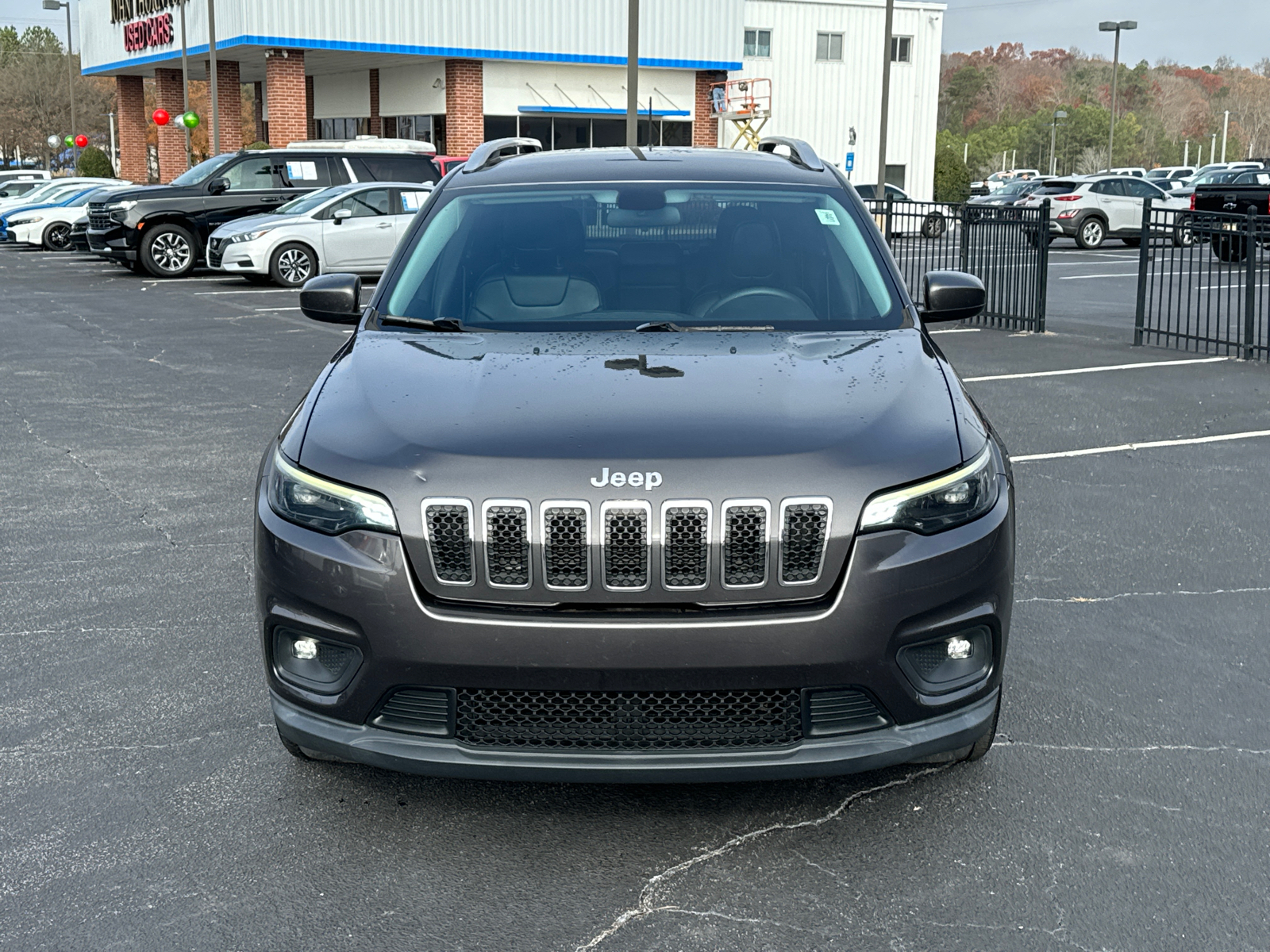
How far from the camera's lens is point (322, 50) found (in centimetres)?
3869

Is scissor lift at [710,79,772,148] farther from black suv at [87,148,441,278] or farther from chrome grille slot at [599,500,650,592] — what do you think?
chrome grille slot at [599,500,650,592]

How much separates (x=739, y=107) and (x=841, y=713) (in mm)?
40382

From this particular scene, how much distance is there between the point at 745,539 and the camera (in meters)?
3.23

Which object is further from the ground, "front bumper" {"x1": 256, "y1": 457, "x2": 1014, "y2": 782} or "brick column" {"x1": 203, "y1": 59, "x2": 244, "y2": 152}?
"brick column" {"x1": 203, "y1": 59, "x2": 244, "y2": 152}

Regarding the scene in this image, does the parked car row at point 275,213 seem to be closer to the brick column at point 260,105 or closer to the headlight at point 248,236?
the headlight at point 248,236

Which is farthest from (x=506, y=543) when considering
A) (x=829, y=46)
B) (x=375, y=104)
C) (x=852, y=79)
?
(x=852, y=79)

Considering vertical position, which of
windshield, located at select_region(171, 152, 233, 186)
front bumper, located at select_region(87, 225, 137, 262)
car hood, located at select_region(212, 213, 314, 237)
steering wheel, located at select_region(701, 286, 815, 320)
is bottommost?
front bumper, located at select_region(87, 225, 137, 262)

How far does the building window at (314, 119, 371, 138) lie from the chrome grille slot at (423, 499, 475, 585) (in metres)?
43.2

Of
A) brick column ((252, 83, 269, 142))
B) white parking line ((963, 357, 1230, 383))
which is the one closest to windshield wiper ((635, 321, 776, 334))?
white parking line ((963, 357, 1230, 383))

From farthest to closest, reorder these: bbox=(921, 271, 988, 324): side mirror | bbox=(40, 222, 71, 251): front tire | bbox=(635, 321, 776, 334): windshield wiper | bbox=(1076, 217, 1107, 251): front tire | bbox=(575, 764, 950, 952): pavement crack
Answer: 1. bbox=(1076, 217, 1107, 251): front tire
2. bbox=(40, 222, 71, 251): front tire
3. bbox=(921, 271, 988, 324): side mirror
4. bbox=(635, 321, 776, 334): windshield wiper
5. bbox=(575, 764, 950, 952): pavement crack

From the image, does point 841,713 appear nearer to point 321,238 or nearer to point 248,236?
point 321,238

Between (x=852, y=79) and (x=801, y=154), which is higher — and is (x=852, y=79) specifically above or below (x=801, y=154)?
above

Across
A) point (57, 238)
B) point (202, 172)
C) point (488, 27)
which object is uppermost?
point (488, 27)

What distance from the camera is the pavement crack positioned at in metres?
3.18
